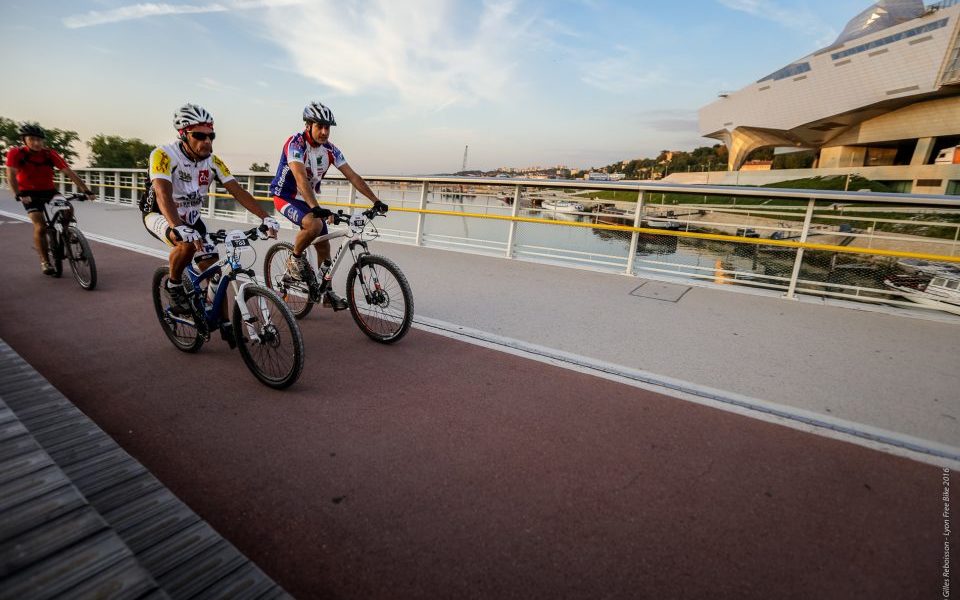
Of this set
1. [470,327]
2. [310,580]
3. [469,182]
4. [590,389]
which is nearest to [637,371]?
[590,389]

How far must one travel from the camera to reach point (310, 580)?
186 cm

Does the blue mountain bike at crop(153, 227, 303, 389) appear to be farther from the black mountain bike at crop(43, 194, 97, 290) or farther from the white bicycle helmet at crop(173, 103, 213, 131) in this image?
the black mountain bike at crop(43, 194, 97, 290)

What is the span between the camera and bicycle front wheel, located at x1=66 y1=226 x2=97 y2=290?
19.2 feet

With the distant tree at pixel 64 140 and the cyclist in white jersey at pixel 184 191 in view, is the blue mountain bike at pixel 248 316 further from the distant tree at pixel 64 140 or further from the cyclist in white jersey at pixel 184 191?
the distant tree at pixel 64 140

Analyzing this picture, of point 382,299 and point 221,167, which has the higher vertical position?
point 221,167

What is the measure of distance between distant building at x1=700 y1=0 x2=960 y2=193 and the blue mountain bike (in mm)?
65232

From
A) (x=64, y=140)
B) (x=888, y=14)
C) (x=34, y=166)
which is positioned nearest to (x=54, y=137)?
(x=64, y=140)

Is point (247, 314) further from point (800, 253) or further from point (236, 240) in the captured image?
point (800, 253)

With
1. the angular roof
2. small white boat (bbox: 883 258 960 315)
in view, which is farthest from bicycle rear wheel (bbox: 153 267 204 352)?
the angular roof

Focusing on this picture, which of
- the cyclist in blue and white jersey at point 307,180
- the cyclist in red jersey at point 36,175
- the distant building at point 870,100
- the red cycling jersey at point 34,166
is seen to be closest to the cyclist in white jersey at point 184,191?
the cyclist in blue and white jersey at point 307,180

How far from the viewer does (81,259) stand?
5.97 meters

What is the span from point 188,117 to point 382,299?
2.13 m

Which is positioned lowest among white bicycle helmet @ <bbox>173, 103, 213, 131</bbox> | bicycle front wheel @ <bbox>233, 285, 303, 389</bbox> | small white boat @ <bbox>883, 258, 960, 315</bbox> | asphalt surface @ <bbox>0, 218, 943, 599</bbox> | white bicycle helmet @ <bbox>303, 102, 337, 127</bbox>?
asphalt surface @ <bbox>0, 218, 943, 599</bbox>

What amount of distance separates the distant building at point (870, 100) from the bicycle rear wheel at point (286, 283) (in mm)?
64439
